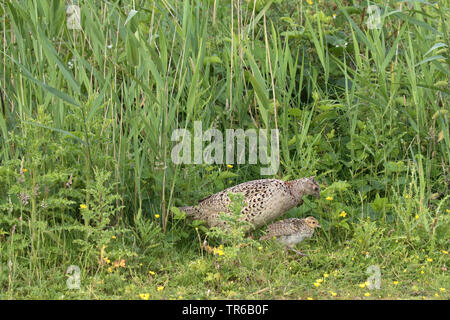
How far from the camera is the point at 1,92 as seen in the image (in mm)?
5191

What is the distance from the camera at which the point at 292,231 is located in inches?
180

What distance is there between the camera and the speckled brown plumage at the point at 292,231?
4.57 metres

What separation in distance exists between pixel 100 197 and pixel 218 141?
1333mm

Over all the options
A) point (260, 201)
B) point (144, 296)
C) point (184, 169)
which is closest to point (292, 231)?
point (260, 201)

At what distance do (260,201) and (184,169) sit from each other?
62 centimetres

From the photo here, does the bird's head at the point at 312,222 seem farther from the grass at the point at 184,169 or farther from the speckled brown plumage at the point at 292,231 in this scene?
the grass at the point at 184,169

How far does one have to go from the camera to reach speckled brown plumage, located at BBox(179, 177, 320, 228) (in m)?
4.67

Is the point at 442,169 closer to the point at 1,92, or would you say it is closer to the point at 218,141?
the point at 218,141

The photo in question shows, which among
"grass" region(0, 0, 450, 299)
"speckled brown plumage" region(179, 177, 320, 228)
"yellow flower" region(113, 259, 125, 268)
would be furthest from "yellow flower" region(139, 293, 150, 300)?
"speckled brown plumage" region(179, 177, 320, 228)

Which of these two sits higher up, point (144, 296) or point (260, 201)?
point (260, 201)

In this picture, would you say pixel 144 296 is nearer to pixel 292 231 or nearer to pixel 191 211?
pixel 191 211

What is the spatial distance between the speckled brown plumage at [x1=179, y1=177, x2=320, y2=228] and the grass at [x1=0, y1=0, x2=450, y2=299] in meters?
0.14

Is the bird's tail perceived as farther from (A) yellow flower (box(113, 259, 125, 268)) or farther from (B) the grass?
(A) yellow flower (box(113, 259, 125, 268))

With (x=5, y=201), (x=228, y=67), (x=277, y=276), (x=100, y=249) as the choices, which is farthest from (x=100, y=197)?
(x=228, y=67)
